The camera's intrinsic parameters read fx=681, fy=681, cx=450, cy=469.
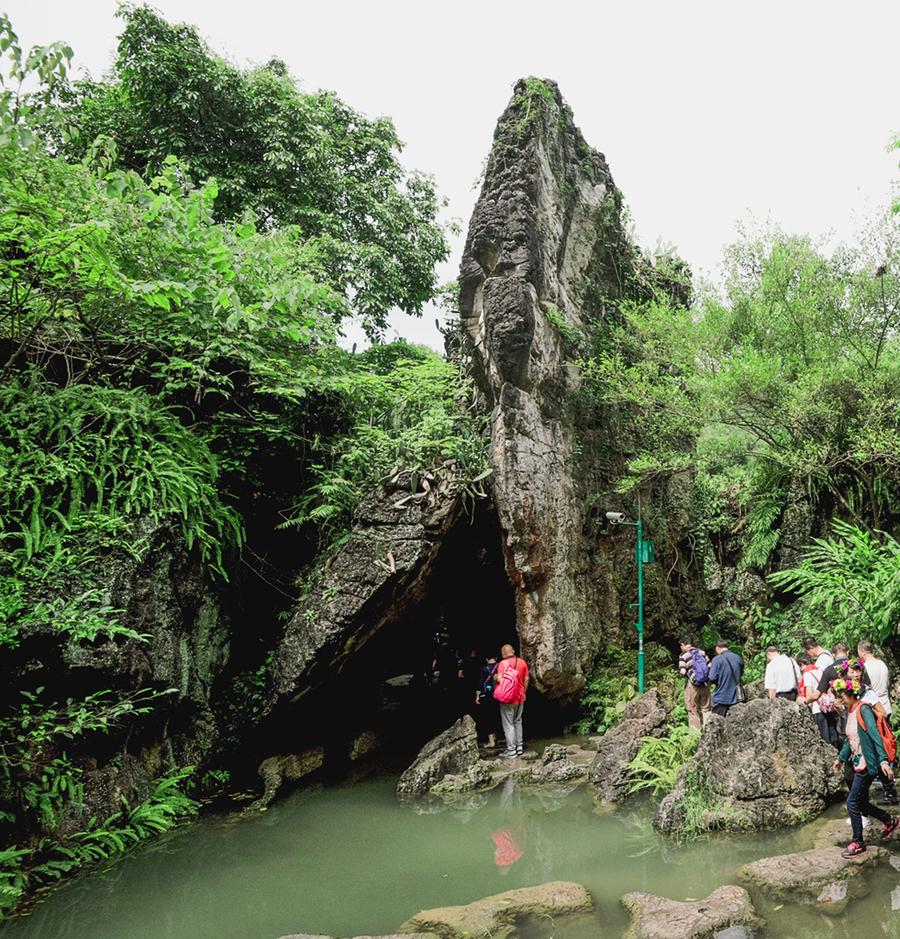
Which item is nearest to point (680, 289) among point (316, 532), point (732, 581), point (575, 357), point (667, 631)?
point (575, 357)

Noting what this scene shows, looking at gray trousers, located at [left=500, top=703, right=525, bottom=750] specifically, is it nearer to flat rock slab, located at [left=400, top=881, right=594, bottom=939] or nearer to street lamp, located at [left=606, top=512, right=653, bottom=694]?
street lamp, located at [left=606, top=512, right=653, bottom=694]

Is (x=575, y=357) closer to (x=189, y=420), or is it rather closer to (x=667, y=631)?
(x=667, y=631)

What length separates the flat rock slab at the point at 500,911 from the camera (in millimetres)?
4887

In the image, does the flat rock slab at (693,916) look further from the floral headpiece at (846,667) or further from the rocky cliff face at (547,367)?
the rocky cliff face at (547,367)

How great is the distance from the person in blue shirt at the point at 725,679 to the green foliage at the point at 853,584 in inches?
80.6

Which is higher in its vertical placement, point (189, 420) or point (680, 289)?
point (680, 289)

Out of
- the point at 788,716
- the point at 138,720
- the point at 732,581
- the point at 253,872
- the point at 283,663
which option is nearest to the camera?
the point at 253,872

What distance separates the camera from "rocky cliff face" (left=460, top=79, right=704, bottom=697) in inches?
432

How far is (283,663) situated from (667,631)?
24.8ft

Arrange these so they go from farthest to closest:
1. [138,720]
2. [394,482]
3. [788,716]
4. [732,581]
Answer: [732,581] → [394,482] → [138,720] → [788,716]

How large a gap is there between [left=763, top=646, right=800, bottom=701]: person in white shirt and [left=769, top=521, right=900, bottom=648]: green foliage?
4.41 ft

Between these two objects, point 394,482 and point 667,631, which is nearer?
point 394,482

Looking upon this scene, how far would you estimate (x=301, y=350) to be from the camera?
35.2 ft

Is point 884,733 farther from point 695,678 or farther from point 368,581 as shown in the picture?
point 368,581
